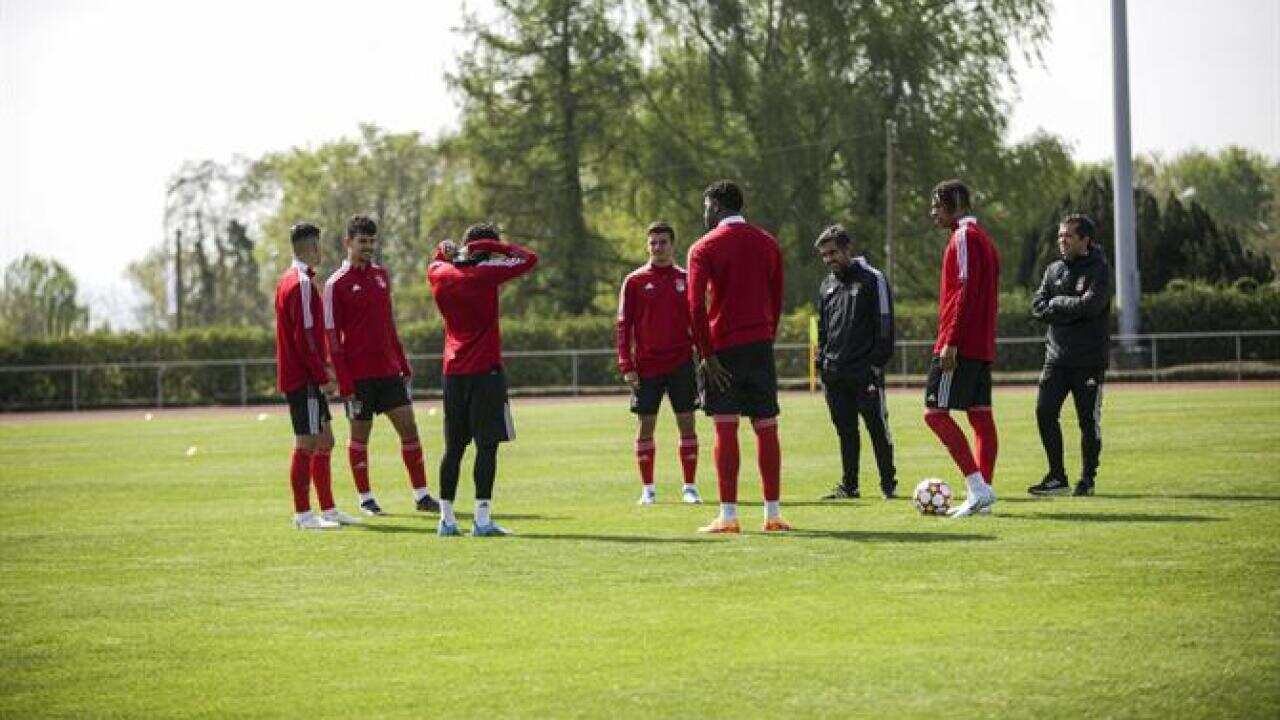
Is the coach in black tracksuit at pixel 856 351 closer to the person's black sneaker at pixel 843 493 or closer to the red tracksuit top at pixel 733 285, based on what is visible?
the person's black sneaker at pixel 843 493

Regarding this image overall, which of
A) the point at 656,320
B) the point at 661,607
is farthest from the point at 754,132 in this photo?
the point at 661,607

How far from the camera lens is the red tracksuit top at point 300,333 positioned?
13195 millimetres

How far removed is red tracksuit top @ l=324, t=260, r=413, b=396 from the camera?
45.5 ft

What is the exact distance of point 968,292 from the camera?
12305 mm

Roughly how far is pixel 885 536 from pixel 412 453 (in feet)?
15.7

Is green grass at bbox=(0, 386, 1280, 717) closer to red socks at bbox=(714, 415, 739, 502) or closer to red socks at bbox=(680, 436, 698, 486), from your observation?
red socks at bbox=(680, 436, 698, 486)

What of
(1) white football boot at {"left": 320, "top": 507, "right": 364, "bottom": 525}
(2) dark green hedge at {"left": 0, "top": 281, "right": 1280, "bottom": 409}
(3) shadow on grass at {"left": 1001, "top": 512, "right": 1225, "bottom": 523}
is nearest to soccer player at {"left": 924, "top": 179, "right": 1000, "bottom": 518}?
(3) shadow on grass at {"left": 1001, "top": 512, "right": 1225, "bottom": 523}

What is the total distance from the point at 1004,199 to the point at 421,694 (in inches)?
2115

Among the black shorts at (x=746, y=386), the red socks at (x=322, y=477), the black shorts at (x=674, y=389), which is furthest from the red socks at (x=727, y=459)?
the red socks at (x=322, y=477)

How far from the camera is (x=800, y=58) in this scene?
194ft

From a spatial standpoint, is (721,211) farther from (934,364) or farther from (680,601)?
(680,601)

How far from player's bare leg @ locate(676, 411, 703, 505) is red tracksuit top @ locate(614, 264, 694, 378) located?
477 millimetres

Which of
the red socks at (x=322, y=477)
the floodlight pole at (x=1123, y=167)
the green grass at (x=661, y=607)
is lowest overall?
the green grass at (x=661, y=607)

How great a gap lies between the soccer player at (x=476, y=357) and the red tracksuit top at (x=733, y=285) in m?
1.36
